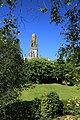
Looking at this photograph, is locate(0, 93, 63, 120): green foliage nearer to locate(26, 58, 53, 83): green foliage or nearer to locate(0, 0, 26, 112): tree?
locate(0, 0, 26, 112): tree

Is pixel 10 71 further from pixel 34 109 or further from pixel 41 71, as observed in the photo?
pixel 41 71

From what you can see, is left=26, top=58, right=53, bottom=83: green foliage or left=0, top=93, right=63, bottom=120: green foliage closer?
left=0, top=93, right=63, bottom=120: green foliage

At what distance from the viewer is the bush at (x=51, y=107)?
52.2 feet

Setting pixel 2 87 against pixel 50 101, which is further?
pixel 50 101

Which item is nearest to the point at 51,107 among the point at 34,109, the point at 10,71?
the point at 34,109

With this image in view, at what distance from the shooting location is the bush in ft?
52.2

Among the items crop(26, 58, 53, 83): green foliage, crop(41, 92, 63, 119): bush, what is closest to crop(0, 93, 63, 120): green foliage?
crop(41, 92, 63, 119): bush

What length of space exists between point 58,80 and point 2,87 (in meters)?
22.8

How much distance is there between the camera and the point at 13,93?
14180 mm

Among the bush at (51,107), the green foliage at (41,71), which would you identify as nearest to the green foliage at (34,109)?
the bush at (51,107)

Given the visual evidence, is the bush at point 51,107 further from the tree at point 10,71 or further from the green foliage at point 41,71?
the green foliage at point 41,71

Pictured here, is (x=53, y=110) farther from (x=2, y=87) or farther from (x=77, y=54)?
(x=77, y=54)

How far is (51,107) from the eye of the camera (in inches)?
637

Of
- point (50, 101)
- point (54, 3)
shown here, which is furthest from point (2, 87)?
point (54, 3)
